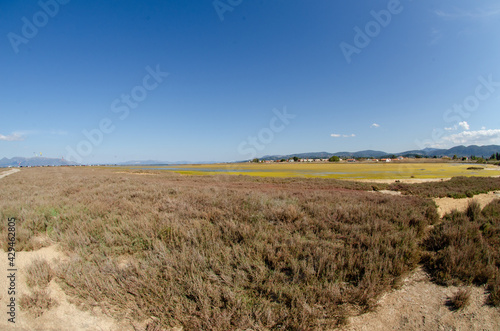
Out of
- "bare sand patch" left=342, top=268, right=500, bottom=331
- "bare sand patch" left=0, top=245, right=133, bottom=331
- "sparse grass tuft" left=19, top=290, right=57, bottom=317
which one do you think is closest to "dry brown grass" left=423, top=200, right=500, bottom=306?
"bare sand patch" left=342, top=268, right=500, bottom=331

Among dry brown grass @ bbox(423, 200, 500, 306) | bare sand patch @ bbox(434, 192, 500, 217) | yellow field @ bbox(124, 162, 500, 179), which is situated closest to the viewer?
dry brown grass @ bbox(423, 200, 500, 306)

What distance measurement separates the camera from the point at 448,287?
11.8 feet

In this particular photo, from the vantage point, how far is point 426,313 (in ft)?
10.1

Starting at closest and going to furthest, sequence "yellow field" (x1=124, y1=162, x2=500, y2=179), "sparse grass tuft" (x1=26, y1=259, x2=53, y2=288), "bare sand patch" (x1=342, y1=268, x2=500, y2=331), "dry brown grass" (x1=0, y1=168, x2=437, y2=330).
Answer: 1. "bare sand patch" (x1=342, y1=268, x2=500, y2=331)
2. "dry brown grass" (x1=0, y1=168, x2=437, y2=330)
3. "sparse grass tuft" (x1=26, y1=259, x2=53, y2=288)
4. "yellow field" (x1=124, y1=162, x2=500, y2=179)

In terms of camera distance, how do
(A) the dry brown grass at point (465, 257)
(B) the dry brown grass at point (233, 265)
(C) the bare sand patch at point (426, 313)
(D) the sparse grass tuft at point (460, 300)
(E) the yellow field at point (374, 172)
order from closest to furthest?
(C) the bare sand patch at point (426, 313)
(B) the dry brown grass at point (233, 265)
(D) the sparse grass tuft at point (460, 300)
(A) the dry brown grass at point (465, 257)
(E) the yellow field at point (374, 172)

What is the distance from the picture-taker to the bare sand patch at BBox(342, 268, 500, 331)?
2.88m

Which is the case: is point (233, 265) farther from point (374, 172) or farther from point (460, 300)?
point (374, 172)

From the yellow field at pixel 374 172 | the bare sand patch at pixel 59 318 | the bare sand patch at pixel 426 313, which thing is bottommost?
the yellow field at pixel 374 172

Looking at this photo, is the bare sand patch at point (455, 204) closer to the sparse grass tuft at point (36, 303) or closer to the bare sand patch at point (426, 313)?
the bare sand patch at point (426, 313)

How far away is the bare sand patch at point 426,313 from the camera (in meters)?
2.88

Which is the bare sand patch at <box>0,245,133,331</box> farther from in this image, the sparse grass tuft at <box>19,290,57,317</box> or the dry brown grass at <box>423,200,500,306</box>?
the dry brown grass at <box>423,200,500,306</box>

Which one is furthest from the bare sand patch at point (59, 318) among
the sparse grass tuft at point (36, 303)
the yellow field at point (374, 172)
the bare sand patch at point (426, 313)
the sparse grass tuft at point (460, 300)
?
the yellow field at point (374, 172)

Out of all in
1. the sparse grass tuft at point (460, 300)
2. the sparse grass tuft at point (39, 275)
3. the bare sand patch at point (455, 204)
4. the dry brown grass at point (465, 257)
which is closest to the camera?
the sparse grass tuft at point (460, 300)

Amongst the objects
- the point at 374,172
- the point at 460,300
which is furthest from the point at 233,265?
the point at 374,172
